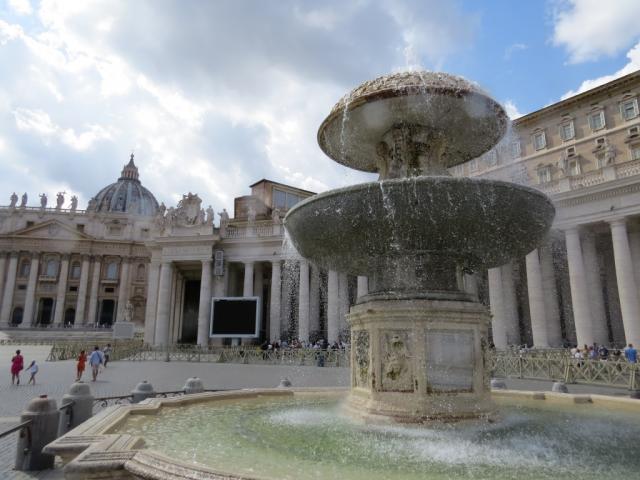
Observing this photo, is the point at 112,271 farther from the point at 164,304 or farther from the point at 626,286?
the point at 626,286

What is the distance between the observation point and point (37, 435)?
6293mm

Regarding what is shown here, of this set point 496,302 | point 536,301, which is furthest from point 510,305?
point 536,301

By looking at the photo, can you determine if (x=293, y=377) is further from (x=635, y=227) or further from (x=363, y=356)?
(x=635, y=227)

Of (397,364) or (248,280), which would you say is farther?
(248,280)

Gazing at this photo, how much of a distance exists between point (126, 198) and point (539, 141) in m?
100

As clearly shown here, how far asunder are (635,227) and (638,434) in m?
27.5

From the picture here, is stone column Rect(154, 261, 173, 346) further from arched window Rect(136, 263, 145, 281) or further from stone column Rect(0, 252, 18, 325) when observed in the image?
stone column Rect(0, 252, 18, 325)

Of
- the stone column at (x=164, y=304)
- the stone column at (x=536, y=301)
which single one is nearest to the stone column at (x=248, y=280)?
the stone column at (x=164, y=304)

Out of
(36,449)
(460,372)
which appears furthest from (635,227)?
(36,449)

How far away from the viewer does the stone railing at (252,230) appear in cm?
3759

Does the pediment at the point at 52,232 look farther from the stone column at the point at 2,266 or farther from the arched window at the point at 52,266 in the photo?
the arched window at the point at 52,266

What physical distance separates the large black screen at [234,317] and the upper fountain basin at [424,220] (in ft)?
81.8

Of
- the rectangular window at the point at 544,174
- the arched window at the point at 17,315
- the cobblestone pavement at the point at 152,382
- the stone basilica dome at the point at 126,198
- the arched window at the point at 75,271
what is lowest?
the cobblestone pavement at the point at 152,382

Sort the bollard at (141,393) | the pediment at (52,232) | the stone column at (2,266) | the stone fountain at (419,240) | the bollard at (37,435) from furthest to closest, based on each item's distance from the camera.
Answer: the pediment at (52,232)
the stone column at (2,266)
the bollard at (141,393)
the bollard at (37,435)
the stone fountain at (419,240)
